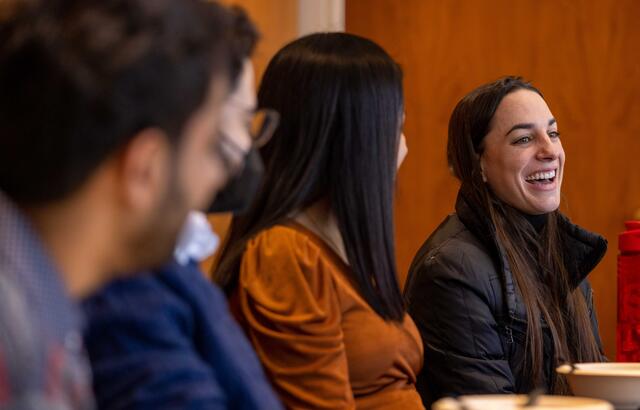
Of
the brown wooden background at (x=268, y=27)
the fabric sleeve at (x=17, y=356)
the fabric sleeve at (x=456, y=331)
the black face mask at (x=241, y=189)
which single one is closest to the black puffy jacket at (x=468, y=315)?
the fabric sleeve at (x=456, y=331)

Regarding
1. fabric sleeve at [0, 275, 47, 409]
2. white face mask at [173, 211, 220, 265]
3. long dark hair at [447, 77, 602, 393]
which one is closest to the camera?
fabric sleeve at [0, 275, 47, 409]

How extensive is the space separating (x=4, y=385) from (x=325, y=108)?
3.13ft

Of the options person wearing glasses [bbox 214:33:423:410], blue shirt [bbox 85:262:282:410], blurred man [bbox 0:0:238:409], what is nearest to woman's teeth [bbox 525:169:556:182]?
person wearing glasses [bbox 214:33:423:410]

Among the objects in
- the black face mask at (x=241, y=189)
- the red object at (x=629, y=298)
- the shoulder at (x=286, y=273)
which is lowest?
the red object at (x=629, y=298)

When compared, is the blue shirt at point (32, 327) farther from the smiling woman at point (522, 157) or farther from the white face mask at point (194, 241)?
the smiling woman at point (522, 157)

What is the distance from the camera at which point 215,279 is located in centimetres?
167

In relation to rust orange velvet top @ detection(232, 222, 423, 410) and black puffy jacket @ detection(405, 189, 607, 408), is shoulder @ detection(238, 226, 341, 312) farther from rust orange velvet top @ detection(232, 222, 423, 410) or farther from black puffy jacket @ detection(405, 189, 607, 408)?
black puffy jacket @ detection(405, 189, 607, 408)

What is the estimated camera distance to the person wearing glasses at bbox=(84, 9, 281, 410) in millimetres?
1095

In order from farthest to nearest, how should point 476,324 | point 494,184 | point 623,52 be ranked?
point 623,52 < point 494,184 < point 476,324

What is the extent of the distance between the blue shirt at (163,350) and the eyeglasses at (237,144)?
0.49 feet

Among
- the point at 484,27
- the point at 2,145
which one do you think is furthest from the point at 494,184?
the point at 2,145

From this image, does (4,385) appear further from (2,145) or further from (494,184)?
(494,184)

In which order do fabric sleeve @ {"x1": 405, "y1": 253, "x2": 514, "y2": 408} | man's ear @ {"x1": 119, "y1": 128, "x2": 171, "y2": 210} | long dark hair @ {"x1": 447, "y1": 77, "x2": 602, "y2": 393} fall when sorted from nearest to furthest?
1. man's ear @ {"x1": 119, "y1": 128, "x2": 171, "y2": 210}
2. fabric sleeve @ {"x1": 405, "y1": 253, "x2": 514, "y2": 408}
3. long dark hair @ {"x1": 447, "y1": 77, "x2": 602, "y2": 393}

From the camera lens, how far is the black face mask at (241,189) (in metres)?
1.25
